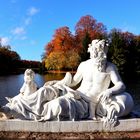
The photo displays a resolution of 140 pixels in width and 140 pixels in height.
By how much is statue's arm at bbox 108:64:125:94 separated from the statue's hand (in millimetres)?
63

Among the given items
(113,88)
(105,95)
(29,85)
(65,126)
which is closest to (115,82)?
(113,88)

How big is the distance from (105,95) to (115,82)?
451 millimetres

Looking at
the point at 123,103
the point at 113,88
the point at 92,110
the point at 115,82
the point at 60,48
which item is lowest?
the point at 92,110

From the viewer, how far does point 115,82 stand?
7.89 m

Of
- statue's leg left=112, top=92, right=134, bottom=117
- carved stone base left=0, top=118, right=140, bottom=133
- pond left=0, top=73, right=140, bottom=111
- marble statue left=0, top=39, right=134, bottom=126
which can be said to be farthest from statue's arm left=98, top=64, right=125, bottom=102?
pond left=0, top=73, right=140, bottom=111

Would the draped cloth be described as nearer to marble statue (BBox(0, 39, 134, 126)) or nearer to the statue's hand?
marble statue (BBox(0, 39, 134, 126))

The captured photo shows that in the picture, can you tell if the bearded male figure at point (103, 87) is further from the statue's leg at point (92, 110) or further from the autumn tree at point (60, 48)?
the autumn tree at point (60, 48)

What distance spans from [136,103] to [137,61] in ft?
124

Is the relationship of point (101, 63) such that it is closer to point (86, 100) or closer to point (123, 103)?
point (86, 100)

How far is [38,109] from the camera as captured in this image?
745 cm

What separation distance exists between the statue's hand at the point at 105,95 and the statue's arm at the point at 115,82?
2.5 inches

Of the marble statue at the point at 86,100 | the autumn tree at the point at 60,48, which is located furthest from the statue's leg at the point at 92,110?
the autumn tree at the point at 60,48

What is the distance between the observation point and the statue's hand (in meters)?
7.57

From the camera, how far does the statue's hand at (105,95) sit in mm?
7570
